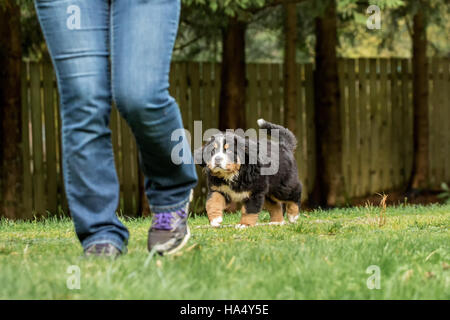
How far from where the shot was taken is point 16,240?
14.4 feet

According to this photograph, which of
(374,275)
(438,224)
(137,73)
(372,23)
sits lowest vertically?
(438,224)

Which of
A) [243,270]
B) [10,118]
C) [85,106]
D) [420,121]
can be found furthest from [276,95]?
[243,270]

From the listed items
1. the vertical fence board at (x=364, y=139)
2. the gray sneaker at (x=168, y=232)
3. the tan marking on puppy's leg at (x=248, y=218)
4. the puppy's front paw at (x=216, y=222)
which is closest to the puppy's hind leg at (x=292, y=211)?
the tan marking on puppy's leg at (x=248, y=218)

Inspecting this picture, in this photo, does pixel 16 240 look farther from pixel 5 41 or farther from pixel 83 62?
pixel 5 41

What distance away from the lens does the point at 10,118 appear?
951 centimetres

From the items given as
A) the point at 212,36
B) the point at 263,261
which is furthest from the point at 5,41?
the point at 263,261

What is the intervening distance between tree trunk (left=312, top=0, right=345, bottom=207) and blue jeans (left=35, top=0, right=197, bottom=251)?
27.2 ft

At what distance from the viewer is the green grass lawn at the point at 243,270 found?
7.96 ft

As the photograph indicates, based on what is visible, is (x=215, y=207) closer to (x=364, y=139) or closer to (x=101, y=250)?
(x=101, y=250)

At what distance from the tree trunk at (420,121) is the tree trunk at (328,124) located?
191cm

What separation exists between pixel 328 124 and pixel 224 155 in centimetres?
625

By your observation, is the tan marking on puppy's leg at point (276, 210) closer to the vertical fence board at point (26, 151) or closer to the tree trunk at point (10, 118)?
the tree trunk at point (10, 118)

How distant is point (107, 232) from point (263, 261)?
2.49 feet

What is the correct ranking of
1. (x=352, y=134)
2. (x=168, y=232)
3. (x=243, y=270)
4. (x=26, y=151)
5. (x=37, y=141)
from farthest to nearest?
(x=352, y=134), (x=37, y=141), (x=26, y=151), (x=168, y=232), (x=243, y=270)
